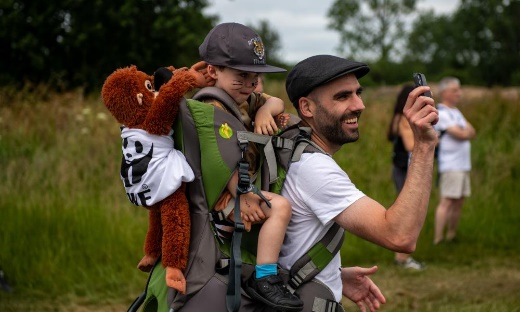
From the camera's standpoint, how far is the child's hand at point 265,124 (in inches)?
110

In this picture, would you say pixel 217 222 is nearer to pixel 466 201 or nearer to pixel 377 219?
pixel 377 219

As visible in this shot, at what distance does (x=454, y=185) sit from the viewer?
8.93 metres

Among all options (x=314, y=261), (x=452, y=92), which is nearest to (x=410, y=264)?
(x=452, y=92)

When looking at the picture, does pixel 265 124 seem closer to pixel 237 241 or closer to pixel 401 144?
pixel 237 241

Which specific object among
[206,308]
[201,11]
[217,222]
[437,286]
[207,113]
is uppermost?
[201,11]

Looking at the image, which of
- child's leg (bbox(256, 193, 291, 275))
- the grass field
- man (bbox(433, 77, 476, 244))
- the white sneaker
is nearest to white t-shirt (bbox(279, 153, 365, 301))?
child's leg (bbox(256, 193, 291, 275))

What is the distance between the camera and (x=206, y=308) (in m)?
2.65

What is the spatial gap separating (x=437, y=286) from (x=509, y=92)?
802cm

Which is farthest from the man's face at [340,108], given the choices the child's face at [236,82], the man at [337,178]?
the child's face at [236,82]

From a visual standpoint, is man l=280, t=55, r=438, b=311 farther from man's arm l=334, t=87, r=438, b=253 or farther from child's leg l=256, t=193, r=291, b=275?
child's leg l=256, t=193, r=291, b=275

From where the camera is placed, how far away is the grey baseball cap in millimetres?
2842

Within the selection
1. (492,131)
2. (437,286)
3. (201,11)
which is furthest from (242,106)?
(201,11)

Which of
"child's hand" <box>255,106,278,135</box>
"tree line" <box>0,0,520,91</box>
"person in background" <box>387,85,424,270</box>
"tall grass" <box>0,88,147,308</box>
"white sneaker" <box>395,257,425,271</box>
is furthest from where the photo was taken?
"tree line" <box>0,0,520,91</box>

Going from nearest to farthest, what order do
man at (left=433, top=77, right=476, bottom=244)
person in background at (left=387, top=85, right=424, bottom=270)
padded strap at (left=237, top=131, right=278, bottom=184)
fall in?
padded strap at (left=237, top=131, right=278, bottom=184) < person in background at (left=387, top=85, right=424, bottom=270) < man at (left=433, top=77, right=476, bottom=244)
